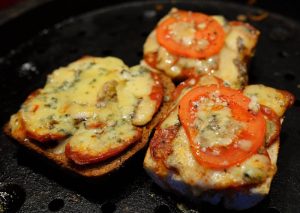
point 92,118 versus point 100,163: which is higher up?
point 92,118

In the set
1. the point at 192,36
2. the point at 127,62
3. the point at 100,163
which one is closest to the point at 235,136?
the point at 100,163

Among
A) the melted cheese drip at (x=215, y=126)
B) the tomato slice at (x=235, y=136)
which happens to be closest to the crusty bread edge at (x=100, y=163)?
the tomato slice at (x=235, y=136)

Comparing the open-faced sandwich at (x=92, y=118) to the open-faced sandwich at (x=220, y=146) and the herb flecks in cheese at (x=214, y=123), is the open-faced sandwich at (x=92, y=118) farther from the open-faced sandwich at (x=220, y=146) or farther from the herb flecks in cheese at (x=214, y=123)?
the herb flecks in cheese at (x=214, y=123)

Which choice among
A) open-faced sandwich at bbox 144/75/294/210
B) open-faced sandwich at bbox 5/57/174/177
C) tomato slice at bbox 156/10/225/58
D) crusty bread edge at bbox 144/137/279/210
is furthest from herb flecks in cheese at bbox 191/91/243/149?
tomato slice at bbox 156/10/225/58

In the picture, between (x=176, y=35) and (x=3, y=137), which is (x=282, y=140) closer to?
(x=176, y=35)

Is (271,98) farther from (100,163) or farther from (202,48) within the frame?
(100,163)

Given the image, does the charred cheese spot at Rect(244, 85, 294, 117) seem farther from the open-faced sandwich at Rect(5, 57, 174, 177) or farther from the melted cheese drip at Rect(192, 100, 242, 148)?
the open-faced sandwich at Rect(5, 57, 174, 177)
